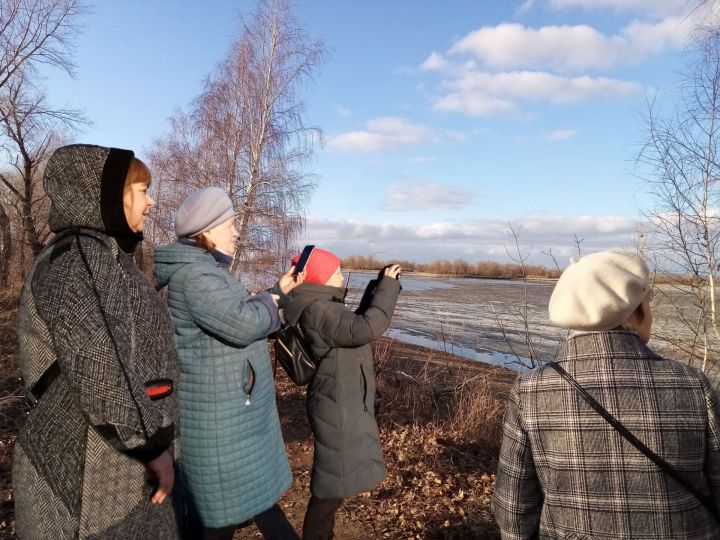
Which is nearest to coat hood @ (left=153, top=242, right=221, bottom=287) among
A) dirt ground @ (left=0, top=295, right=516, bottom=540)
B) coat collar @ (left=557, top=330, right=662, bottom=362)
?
coat collar @ (left=557, top=330, right=662, bottom=362)

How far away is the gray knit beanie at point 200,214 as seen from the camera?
225 cm

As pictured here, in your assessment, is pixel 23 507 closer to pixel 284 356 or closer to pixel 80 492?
pixel 80 492

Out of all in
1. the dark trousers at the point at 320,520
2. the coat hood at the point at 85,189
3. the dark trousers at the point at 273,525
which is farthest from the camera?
the dark trousers at the point at 320,520

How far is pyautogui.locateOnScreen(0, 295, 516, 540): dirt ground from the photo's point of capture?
3.64 metres

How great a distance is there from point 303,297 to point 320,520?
3.78 ft

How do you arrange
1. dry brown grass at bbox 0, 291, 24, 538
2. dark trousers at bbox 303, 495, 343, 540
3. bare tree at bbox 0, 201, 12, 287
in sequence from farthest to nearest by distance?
bare tree at bbox 0, 201, 12, 287 < dry brown grass at bbox 0, 291, 24, 538 < dark trousers at bbox 303, 495, 343, 540

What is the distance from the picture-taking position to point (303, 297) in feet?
8.88

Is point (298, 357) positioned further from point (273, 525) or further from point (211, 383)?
point (273, 525)

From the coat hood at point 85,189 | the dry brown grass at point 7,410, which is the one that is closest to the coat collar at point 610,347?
the coat hood at point 85,189

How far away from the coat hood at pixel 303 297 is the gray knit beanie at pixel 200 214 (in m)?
0.62

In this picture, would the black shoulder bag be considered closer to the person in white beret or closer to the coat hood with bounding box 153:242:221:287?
the coat hood with bounding box 153:242:221:287

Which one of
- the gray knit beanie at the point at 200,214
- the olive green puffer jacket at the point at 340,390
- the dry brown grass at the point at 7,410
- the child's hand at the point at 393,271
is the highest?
the gray knit beanie at the point at 200,214

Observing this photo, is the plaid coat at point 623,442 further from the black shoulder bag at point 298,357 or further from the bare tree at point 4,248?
the bare tree at point 4,248

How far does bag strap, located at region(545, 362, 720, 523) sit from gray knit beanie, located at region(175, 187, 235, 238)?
5.25 feet
